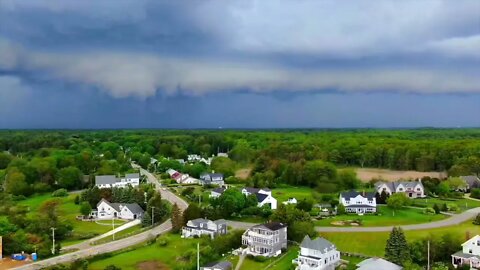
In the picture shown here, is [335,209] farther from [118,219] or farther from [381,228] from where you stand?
[118,219]

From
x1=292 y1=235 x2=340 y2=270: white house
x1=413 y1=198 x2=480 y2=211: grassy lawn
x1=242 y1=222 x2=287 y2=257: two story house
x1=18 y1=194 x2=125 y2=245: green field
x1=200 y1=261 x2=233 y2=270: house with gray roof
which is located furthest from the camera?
x1=413 y1=198 x2=480 y2=211: grassy lawn

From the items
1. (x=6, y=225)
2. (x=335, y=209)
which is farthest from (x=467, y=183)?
(x=6, y=225)

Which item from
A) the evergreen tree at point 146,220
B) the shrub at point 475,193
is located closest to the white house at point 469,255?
the evergreen tree at point 146,220

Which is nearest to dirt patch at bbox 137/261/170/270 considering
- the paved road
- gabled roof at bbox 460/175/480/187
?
the paved road

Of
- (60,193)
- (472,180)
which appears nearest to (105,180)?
(60,193)

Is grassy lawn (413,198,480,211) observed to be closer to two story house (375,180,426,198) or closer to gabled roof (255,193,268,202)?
two story house (375,180,426,198)

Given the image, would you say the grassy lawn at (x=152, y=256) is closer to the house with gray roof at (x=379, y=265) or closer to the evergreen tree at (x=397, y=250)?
the house with gray roof at (x=379, y=265)
